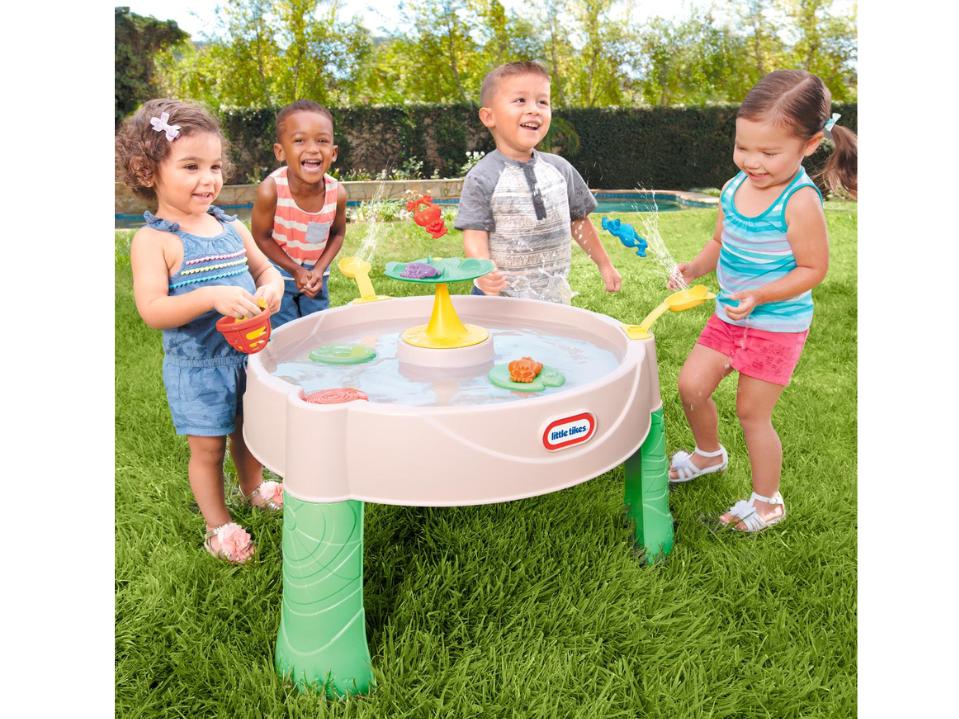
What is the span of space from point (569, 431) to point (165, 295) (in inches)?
36.8

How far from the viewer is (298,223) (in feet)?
8.61

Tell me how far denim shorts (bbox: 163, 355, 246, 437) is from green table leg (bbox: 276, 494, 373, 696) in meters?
0.51

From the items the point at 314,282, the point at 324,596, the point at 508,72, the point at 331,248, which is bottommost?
the point at 324,596

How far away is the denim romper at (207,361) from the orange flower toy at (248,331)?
0.17 m

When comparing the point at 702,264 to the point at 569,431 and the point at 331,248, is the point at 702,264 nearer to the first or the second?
the point at 569,431

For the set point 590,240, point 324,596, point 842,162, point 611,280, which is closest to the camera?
point 324,596

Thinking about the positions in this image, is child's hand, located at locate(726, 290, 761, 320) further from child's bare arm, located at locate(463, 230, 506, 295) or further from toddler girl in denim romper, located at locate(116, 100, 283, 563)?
toddler girl in denim romper, located at locate(116, 100, 283, 563)

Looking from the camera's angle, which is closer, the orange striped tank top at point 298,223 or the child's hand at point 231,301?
the child's hand at point 231,301

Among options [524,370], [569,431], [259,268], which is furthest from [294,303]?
[569,431]

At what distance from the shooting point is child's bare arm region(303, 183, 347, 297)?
104 inches

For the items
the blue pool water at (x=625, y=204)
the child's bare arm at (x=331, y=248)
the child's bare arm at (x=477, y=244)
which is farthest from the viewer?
the blue pool water at (x=625, y=204)

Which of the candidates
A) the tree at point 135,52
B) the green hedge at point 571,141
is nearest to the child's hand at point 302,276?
the tree at point 135,52

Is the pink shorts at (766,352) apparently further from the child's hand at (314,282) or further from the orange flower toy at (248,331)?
the child's hand at (314,282)

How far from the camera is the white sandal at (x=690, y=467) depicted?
7.72 feet
